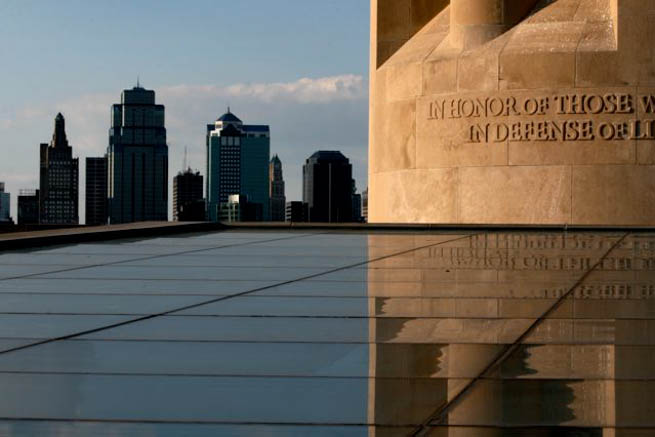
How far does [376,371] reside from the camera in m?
5.67

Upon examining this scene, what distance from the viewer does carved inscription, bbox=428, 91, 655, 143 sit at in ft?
86.3

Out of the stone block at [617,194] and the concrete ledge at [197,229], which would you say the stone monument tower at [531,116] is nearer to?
the stone block at [617,194]

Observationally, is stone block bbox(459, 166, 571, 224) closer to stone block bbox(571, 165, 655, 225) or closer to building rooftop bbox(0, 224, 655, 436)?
stone block bbox(571, 165, 655, 225)

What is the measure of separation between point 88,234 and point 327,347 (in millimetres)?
12372

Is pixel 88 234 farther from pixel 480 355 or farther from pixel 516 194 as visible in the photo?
pixel 480 355

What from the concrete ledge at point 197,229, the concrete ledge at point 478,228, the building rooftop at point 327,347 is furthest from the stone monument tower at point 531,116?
the building rooftop at point 327,347

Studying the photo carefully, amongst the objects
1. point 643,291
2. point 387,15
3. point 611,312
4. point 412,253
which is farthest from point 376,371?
point 387,15

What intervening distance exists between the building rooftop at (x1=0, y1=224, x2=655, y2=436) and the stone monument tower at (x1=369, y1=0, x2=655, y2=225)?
545 inches

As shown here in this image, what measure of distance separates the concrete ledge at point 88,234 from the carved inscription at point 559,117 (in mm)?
7117

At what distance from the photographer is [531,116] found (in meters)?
26.9

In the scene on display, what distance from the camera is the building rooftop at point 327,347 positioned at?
4598 millimetres

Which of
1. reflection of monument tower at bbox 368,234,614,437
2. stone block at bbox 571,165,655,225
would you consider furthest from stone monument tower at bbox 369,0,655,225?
reflection of monument tower at bbox 368,234,614,437

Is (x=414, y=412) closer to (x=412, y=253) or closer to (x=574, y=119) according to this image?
(x=412, y=253)

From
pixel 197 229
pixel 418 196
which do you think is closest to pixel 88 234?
pixel 197 229
